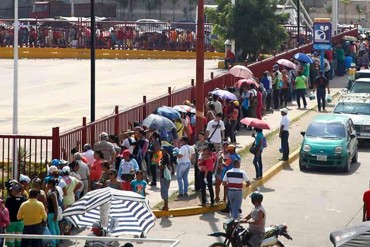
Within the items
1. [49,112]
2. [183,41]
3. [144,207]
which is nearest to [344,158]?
[144,207]

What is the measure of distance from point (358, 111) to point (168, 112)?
7042mm

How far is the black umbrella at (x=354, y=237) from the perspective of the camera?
46.3ft

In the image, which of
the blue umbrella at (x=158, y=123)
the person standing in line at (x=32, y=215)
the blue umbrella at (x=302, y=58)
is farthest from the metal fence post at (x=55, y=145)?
the blue umbrella at (x=302, y=58)

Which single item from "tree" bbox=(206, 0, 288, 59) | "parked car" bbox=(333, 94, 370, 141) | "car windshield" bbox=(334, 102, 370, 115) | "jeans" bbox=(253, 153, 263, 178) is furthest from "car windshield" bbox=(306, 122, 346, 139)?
"tree" bbox=(206, 0, 288, 59)

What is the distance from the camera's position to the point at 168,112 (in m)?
29.0

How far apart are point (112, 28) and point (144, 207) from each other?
4461cm

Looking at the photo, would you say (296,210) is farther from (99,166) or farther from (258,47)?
(258,47)

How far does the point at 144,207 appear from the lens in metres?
18.5

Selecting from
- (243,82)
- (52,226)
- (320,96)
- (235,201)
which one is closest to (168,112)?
(243,82)

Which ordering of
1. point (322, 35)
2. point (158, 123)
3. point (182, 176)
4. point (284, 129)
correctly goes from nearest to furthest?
point (182, 176)
point (158, 123)
point (284, 129)
point (322, 35)

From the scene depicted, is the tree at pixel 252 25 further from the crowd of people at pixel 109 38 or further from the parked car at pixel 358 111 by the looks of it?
the parked car at pixel 358 111

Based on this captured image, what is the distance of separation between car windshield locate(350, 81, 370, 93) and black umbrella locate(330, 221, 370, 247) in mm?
22667

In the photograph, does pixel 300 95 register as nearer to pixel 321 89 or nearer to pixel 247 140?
pixel 321 89

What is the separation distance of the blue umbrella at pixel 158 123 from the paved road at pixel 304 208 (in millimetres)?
2656
